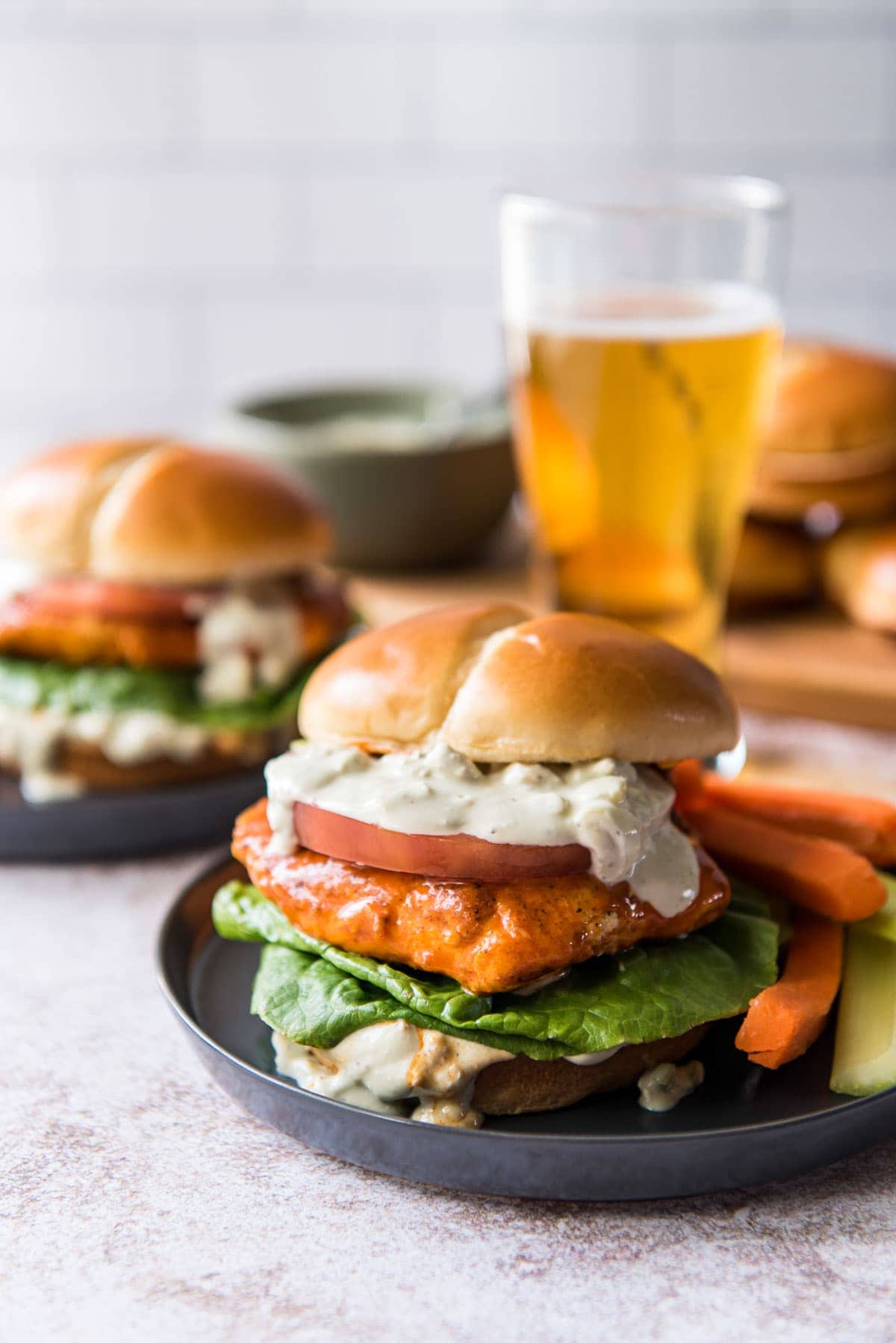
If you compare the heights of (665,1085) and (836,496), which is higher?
(836,496)

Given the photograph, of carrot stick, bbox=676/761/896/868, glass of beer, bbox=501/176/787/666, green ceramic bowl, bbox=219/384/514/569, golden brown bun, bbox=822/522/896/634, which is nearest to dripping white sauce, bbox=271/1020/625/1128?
carrot stick, bbox=676/761/896/868

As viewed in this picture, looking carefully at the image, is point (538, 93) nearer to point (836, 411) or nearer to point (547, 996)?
point (836, 411)

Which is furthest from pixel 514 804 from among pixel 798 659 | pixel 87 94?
pixel 87 94

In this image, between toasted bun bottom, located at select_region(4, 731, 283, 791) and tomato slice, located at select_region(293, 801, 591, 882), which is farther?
toasted bun bottom, located at select_region(4, 731, 283, 791)

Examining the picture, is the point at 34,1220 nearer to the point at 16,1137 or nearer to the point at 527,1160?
the point at 16,1137

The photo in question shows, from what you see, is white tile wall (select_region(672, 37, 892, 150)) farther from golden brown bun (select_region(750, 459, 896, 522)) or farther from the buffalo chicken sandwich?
the buffalo chicken sandwich

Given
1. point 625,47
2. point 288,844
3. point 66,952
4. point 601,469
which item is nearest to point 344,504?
point 601,469
